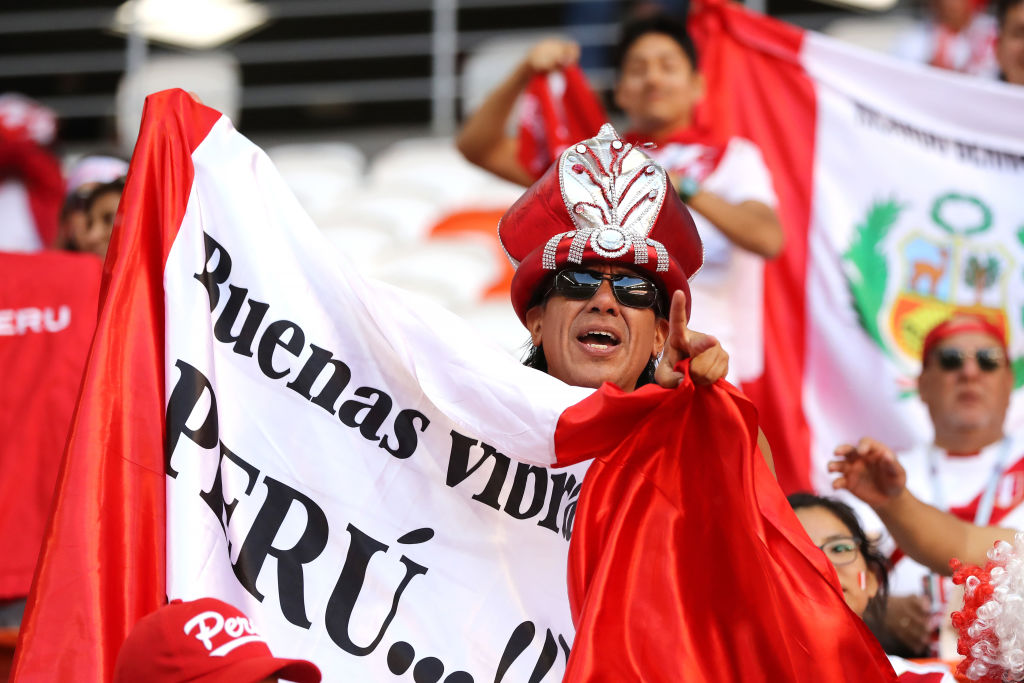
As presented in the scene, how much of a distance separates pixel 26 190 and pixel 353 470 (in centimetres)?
445

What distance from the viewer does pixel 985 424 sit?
→ 4.44 metres

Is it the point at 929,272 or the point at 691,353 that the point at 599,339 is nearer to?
the point at 691,353

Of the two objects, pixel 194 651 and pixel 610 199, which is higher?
pixel 610 199

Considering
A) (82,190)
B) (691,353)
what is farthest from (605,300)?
(82,190)

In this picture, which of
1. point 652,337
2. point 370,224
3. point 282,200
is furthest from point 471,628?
point 370,224

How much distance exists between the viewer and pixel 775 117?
531 centimetres

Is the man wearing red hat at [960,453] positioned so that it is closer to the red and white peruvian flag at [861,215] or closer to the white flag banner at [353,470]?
the red and white peruvian flag at [861,215]

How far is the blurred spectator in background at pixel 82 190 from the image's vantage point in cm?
465

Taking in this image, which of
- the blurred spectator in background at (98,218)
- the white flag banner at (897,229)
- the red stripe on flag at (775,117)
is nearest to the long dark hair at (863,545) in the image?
the white flag banner at (897,229)

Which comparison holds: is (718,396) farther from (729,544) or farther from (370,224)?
(370,224)

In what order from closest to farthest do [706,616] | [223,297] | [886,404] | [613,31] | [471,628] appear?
[706,616], [471,628], [223,297], [886,404], [613,31]

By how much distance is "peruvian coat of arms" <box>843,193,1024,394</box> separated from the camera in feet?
16.3

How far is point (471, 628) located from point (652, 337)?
698mm

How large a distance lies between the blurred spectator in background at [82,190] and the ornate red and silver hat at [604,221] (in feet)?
6.55
